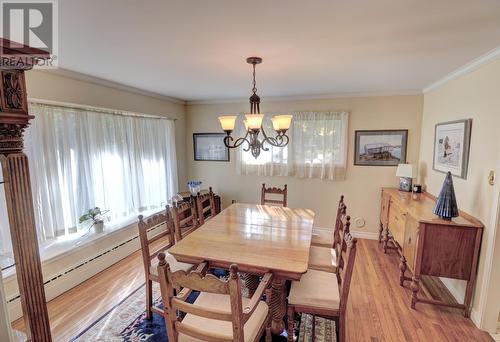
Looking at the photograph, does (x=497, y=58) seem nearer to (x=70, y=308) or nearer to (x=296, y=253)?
(x=296, y=253)

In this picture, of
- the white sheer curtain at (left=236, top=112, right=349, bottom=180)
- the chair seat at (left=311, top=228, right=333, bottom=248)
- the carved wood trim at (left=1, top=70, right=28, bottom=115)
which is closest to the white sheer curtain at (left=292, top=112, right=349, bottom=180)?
the white sheer curtain at (left=236, top=112, right=349, bottom=180)

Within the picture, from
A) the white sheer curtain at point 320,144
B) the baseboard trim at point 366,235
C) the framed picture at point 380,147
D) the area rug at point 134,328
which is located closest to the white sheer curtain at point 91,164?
the area rug at point 134,328

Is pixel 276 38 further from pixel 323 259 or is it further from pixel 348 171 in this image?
pixel 348 171

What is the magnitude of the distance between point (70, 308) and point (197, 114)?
3.43 metres

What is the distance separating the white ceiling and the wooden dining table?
1591 millimetres

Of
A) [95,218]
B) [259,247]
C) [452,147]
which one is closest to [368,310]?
[259,247]

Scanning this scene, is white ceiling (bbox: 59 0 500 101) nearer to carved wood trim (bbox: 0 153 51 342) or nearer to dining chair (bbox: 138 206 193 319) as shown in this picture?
carved wood trim (bbox: 0 153 51 342)

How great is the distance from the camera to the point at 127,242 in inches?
136

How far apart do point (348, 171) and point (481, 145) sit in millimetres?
1873

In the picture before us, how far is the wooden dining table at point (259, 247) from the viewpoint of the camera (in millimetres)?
1787

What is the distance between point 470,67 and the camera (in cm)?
238

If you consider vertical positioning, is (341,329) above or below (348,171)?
below

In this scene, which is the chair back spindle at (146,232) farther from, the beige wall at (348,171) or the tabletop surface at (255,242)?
the beige wall at (348,171)

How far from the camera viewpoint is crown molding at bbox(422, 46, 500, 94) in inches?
80.4
